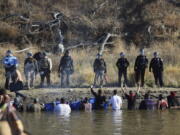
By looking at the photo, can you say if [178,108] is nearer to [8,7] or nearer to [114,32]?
[114,32]

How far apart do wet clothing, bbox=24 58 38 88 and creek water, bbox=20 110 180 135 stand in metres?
3.31

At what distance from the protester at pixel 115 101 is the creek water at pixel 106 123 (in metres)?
0.39

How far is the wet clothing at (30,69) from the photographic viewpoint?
91.4 ft

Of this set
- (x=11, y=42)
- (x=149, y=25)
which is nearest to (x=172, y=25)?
(x=149, y=25)

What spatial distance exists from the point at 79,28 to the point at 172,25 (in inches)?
264

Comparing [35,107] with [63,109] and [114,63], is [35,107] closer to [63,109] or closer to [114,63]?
[63,109]

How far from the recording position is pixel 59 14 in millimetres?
44469

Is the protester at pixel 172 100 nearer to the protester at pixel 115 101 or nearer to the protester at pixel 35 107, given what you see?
the protester at pixel 115 101

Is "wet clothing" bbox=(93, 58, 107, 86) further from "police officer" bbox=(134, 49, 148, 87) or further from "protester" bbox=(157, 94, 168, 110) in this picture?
"protester" bbox=(157, 94, 168, 110)

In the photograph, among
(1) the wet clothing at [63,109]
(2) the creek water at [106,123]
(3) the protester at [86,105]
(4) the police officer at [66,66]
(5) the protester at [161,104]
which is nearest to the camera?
(2) the creek water at [106,123]

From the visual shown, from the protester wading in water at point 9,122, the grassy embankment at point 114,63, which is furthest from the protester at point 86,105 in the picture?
the protester wading in water at point 9,122

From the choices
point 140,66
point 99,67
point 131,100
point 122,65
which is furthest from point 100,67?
point 131,100

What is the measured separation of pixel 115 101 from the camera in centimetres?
2627

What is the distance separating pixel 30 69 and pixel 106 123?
7.84 metres
